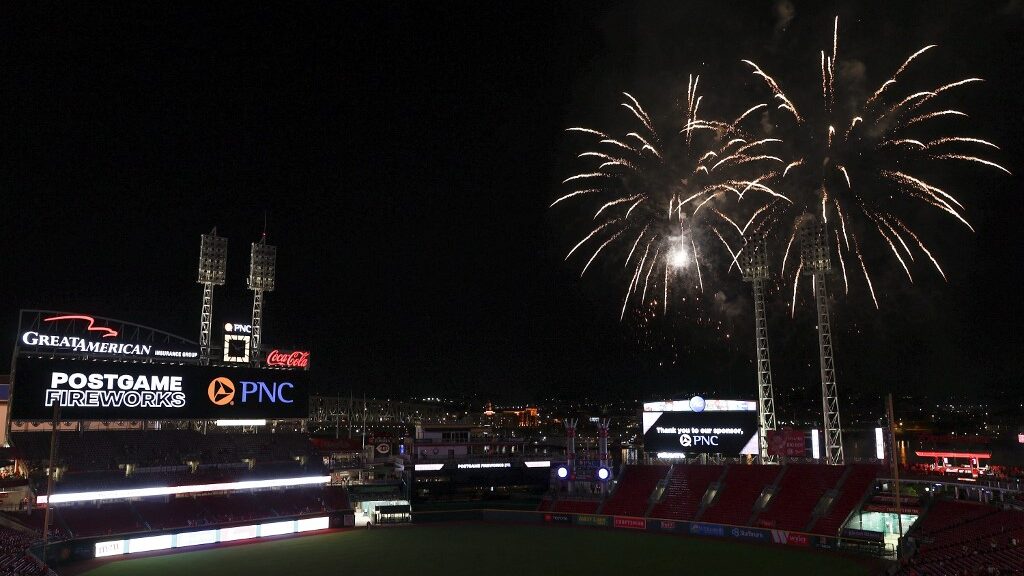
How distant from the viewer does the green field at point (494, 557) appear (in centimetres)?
3816

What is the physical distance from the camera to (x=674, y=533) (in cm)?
4997

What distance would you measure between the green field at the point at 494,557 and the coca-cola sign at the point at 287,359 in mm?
13400

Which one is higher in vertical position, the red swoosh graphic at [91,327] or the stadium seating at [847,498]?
the red swoosh graphic at [91,327]

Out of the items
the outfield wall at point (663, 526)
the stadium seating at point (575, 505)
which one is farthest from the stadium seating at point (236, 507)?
the stadium seating at point (575, 505)

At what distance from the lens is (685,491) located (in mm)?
53344

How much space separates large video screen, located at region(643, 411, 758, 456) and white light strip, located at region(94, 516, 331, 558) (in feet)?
82.5

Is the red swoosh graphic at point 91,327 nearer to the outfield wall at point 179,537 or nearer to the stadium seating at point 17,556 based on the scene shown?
the stadium seating at point 17,556

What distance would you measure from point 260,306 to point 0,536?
26.7 meters

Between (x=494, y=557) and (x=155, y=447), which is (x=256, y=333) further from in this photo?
(x=494, y=557)

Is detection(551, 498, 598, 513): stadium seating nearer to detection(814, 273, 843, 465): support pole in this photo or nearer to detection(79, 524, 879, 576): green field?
detection(79, 524, 879, 576): green field

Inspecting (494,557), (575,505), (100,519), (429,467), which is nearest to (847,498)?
(575,505)

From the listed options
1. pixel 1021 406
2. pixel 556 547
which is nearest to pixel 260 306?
pixel 556 547

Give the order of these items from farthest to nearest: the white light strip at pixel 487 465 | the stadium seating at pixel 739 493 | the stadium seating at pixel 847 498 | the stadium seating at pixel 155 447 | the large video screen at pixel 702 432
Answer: the white light strip at pixel 487 465 → the large video screen at pixel 702 432 → the stadium seating at pixel 739 493 → the stadium seating at pixel 155 447 → the stadium seating at pixel 847 498

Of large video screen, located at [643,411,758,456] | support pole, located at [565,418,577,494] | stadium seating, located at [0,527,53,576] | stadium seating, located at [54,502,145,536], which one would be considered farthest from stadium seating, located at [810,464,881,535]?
stadium seating, located at [54,502,145,536]
